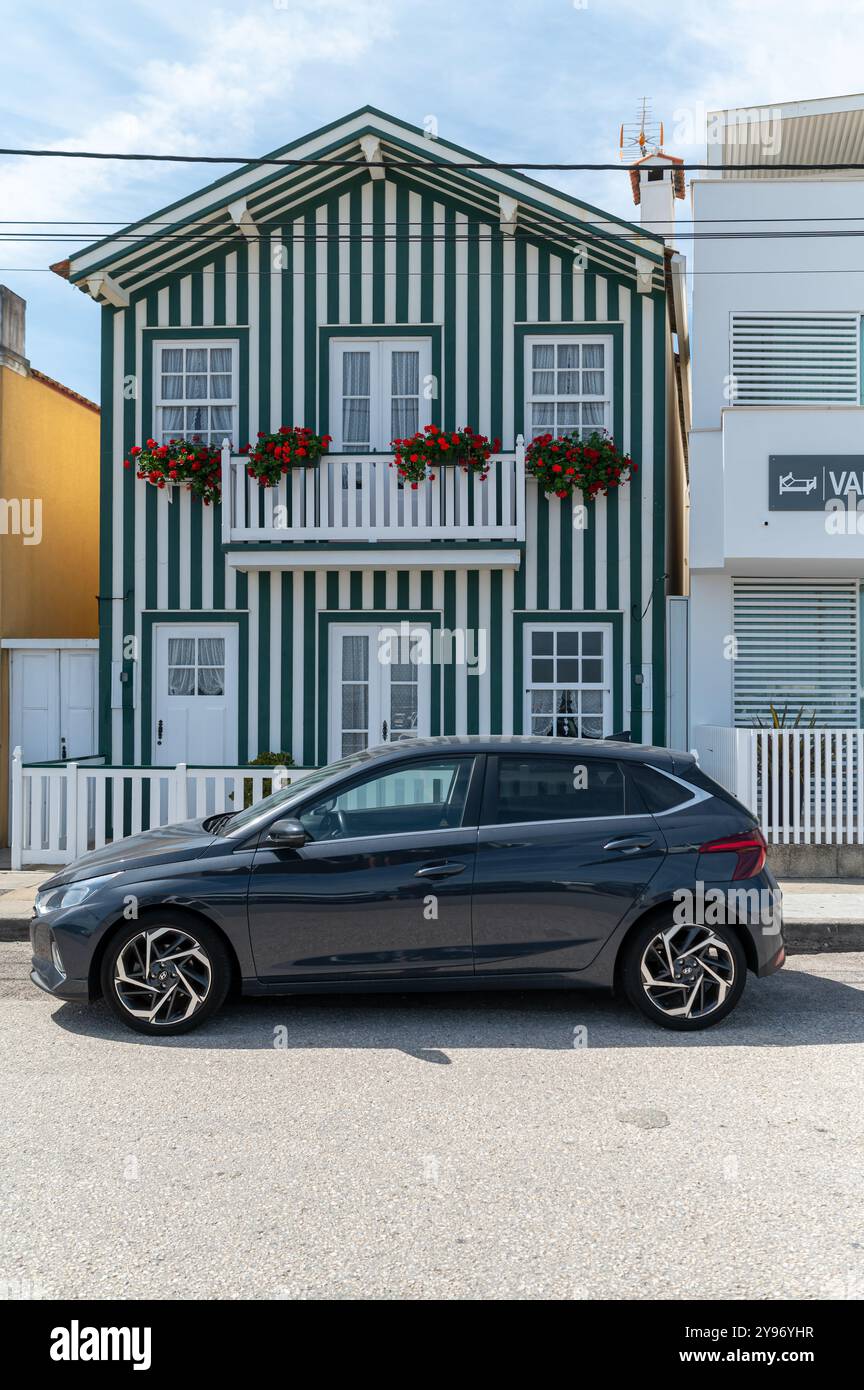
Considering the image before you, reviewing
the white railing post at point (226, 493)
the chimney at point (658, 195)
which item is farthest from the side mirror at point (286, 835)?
the chimney at point (658, 195)

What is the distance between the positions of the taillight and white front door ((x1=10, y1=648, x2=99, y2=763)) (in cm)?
920

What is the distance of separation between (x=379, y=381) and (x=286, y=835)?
8.23 meters

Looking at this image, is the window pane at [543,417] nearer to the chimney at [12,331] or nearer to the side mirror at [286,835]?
the chimney at [12,331]

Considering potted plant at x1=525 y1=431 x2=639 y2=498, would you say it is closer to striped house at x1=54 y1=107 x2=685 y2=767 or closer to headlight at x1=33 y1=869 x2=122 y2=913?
striped house at x1=54 y1=107 x2=685 y2=767

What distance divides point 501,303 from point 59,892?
9.12 metres

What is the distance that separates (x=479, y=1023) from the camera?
634 cm

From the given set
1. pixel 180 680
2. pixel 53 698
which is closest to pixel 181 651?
pixel 180 680

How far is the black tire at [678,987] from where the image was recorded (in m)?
6.19

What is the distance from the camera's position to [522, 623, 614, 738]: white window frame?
12820 mm

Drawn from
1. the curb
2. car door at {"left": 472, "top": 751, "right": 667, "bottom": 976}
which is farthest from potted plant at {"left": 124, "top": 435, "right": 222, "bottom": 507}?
car door at {"left": 472, "top": 751, "right": 667, "bottom": 976}

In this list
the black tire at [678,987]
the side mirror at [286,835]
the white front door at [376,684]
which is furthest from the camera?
the white front door at [376,684]

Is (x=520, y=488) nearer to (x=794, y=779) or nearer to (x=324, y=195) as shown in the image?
(x=794, y=779)

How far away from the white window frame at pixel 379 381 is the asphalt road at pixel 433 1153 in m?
7.83

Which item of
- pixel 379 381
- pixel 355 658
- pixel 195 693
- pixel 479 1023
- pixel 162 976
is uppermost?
pixel 379 381
